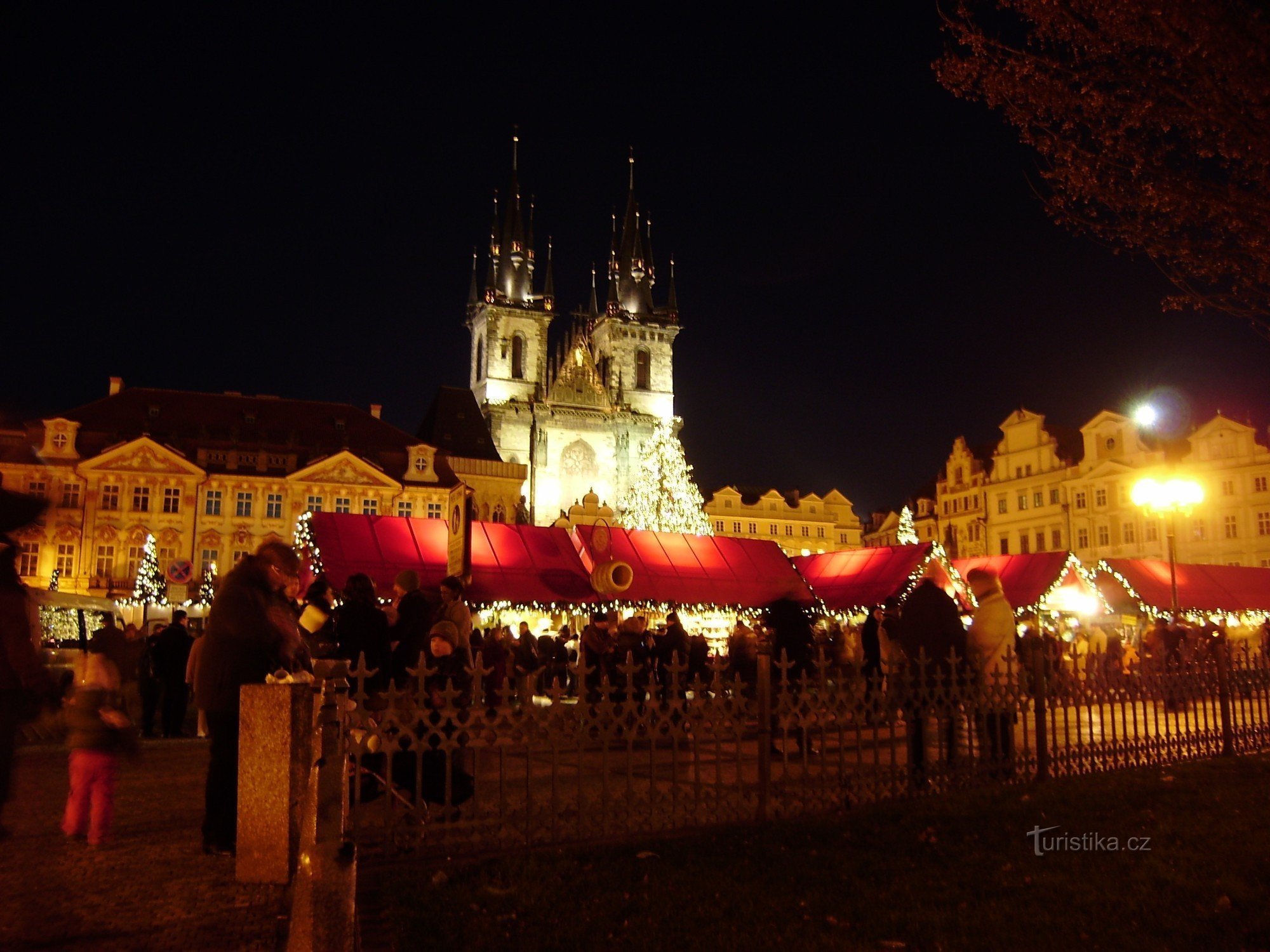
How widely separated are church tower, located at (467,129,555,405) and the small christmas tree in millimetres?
31521

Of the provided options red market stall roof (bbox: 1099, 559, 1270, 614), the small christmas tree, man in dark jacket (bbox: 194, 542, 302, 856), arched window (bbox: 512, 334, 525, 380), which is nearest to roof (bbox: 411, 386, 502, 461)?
arched window (bbox: 512, 334, 525, 380)

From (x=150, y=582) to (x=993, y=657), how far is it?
35155 mm

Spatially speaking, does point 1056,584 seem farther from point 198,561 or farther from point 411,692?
point 198,561

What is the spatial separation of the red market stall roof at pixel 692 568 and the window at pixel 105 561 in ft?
108

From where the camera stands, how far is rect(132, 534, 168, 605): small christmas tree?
32.3 meters

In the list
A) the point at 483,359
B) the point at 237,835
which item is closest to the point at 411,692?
the point at 237,835

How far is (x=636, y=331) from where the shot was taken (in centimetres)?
7775

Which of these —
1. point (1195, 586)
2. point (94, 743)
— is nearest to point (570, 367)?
point (1195, 586)

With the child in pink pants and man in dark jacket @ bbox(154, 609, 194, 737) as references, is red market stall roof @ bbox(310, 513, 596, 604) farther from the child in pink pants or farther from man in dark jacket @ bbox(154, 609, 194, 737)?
the child in pink pants

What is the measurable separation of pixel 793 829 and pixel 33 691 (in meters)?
4.61

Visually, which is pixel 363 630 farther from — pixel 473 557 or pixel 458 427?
pixel 458 427

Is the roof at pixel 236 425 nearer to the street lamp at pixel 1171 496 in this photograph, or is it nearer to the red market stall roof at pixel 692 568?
the red market stall roof at pixel 692 568

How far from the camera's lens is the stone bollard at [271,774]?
5297 millimetres

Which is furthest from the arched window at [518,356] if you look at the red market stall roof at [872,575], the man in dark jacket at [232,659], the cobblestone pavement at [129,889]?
the man in dark jacket at [232,659]
